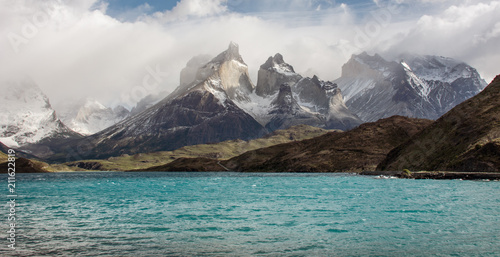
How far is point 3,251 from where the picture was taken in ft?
111

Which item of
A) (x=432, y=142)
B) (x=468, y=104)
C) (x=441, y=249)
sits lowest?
(x=441, y=249)

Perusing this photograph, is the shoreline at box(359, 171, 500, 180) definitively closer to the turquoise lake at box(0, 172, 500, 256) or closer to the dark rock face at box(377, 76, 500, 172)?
the dark rock face at box(377, 76, 500, 172)

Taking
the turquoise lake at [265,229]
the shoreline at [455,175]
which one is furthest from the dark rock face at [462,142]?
the turquoise lake at [265,229]

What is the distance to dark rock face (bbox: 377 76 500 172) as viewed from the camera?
5443 inches

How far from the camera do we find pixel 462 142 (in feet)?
511

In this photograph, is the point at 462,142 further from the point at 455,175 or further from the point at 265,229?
the point at 265,229

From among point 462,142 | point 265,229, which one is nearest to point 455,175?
point 462,142

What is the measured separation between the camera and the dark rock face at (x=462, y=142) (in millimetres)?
138250

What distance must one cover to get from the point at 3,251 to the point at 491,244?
125 feet

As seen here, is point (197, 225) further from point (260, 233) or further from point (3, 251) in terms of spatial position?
point (3, 251)

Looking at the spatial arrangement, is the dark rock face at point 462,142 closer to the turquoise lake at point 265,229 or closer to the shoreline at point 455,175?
the shoreline at point 455,175

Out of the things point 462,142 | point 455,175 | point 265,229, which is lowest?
point 265,229

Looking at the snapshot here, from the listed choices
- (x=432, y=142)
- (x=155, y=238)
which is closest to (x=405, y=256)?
(x=155, y=238)

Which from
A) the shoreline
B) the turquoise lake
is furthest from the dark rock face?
the turquoise lake
